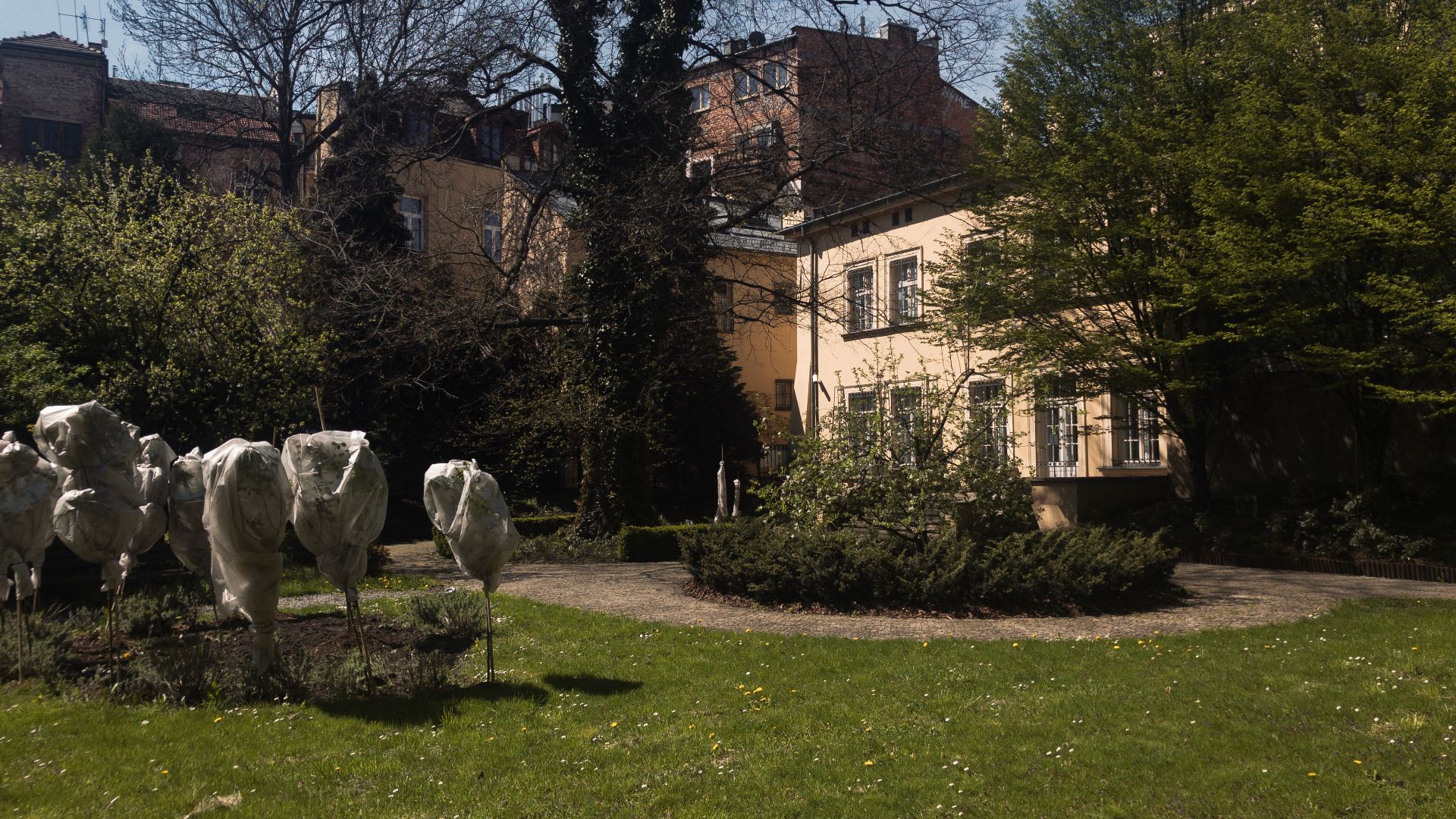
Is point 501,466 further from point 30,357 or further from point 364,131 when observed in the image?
point 30,357

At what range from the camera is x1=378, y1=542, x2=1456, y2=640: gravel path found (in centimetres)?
942

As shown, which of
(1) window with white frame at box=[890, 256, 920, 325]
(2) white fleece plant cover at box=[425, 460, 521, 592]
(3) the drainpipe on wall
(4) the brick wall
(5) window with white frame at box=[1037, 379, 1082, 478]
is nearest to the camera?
(2) white fleece plant cover at box=[425, 460, 521, 592]

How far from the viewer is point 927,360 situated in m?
24.8

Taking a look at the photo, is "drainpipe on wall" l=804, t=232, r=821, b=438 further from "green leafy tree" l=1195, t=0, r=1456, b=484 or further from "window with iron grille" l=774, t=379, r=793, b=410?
"green leafy tree" l=1195, t=0, r=1456, b=484

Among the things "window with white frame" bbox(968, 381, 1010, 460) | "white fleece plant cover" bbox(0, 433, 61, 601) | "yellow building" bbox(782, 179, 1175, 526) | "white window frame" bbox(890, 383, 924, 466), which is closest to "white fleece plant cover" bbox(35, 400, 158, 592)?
"white fleece plant cover" bbox(0, 433, 61, 601)

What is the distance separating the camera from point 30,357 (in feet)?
49.3

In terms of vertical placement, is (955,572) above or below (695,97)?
below

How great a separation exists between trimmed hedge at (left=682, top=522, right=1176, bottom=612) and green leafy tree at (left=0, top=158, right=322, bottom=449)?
9.36m

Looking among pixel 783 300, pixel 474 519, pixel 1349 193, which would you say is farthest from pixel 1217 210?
pixel 474 519

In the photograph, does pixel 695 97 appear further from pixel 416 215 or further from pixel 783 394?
pixel 783 394

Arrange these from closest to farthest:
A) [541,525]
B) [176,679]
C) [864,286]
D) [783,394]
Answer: [176,679] < [541,525] < [864,286] < [783,394]

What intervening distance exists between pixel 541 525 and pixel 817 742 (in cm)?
1484

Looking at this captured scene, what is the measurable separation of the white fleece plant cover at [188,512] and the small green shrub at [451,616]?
180cm

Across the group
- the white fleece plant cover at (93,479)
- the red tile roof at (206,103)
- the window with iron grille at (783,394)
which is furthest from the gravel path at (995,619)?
the window with iron grille at (783,394)
